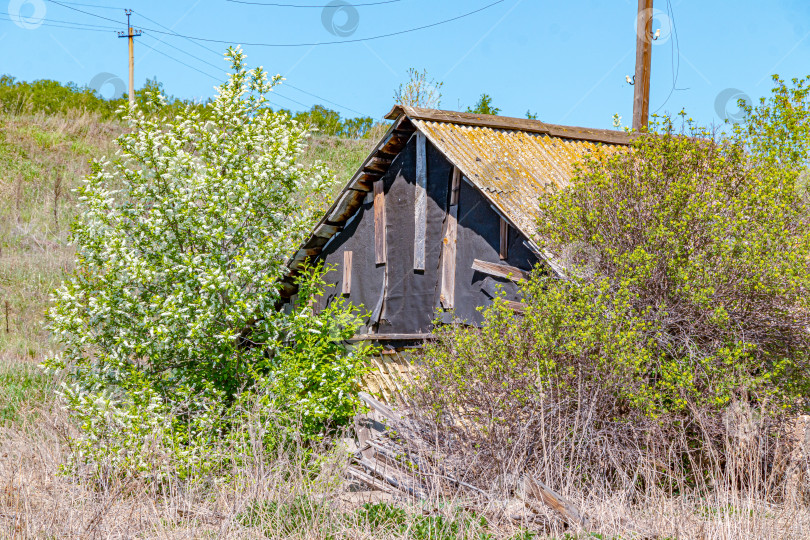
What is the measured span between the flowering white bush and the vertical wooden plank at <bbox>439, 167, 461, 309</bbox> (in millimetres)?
1424

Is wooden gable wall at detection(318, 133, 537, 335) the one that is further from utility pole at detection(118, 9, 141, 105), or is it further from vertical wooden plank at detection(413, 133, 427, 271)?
utility pole at detection(118, 9, 141, 105)

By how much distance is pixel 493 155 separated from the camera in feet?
34.0

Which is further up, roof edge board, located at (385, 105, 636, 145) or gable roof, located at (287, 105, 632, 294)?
roof edge board, located at (385, 105, 636, 145)

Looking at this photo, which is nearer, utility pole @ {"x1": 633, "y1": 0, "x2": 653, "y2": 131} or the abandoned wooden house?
the abandoned wooden house

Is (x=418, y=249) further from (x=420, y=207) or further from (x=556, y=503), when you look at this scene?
(x=556, y=503)

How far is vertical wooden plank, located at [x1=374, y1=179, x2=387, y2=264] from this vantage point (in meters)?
11.4

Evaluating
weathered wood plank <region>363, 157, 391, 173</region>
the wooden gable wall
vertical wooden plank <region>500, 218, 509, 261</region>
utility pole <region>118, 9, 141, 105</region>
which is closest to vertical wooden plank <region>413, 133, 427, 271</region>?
the wooden gable wall

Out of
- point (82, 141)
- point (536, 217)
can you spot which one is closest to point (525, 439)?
point (536, 217)

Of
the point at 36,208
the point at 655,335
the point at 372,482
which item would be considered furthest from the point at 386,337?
the point at 36,208

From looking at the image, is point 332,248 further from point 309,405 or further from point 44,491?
point 44,491

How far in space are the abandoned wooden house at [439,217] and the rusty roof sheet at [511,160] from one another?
23 mm

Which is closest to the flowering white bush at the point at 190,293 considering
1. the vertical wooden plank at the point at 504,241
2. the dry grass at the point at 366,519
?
the dry grass at the point at 366,519

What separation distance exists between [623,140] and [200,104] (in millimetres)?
20037

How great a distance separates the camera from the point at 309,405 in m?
9.09
